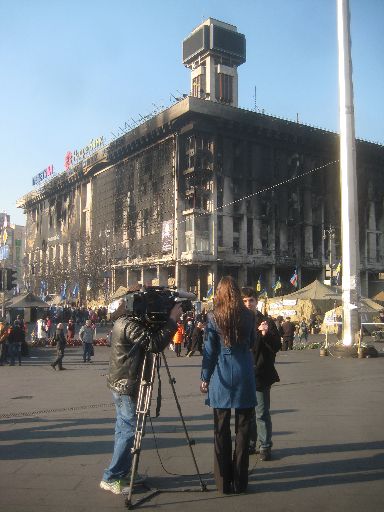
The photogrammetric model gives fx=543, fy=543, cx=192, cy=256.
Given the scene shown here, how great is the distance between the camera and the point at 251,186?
66.9 metres

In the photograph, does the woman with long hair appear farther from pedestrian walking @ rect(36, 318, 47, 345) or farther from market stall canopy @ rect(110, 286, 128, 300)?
pedestrian walking @ rect(36, 318, 47, 345)

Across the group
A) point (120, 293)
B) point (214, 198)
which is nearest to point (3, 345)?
point (120, 293)

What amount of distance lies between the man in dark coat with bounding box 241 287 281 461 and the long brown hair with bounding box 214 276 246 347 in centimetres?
86

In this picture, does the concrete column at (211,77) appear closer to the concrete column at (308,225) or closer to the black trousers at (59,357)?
the concrete column at (308,225)

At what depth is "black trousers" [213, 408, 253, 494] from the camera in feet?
16.3

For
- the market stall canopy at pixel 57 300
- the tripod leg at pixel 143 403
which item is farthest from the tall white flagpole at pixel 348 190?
the market stall canopy at pixel 57 300

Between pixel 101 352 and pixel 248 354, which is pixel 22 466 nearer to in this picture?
pixel 248 354

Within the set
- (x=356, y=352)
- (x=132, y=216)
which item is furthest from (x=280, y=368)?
(x=132, y=216)

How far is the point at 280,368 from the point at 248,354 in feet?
40.4

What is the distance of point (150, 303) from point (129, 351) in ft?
1.67

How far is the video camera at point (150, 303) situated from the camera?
4949 millimetres

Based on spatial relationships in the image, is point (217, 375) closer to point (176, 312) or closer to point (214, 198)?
point (176, 312)

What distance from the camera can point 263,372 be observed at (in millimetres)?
6262

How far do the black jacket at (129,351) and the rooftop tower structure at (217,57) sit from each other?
258ft
